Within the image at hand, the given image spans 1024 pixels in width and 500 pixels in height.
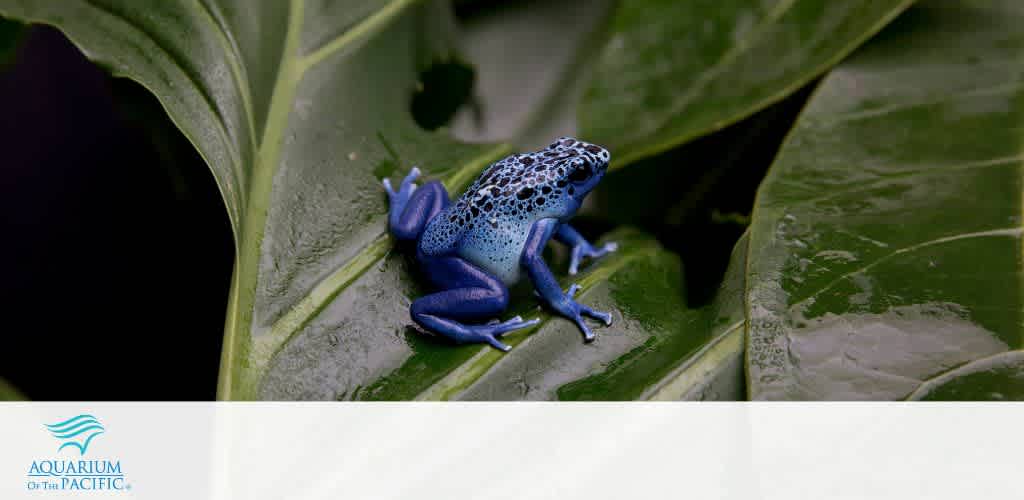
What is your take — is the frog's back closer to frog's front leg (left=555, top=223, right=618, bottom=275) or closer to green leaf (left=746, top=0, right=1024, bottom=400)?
frog's front leg (left=555, top=223, right=618, bottom=275)

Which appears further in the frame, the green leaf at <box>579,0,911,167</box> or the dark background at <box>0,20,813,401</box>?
the dark background at <box>0,20,813,401</box>

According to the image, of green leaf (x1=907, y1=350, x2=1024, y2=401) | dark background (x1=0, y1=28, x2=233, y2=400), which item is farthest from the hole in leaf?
green leaf (x1=907, y1=350, x2=1024, y2=401)

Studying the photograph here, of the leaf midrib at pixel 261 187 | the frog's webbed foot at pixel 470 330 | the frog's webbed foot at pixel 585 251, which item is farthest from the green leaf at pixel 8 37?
the frog's webbed foot at pixel 585 251

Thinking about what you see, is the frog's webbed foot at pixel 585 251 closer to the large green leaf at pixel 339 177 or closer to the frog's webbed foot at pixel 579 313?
the large green leaf at pixel 339 177

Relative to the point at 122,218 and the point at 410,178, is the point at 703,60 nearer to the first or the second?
the point at 410,178
